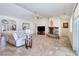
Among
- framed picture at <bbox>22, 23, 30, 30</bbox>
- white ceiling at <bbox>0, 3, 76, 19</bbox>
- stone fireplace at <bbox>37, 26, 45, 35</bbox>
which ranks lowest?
stone fireplace at <bbox>37, 26, 45, 35</bbox>

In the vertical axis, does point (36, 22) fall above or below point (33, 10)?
below

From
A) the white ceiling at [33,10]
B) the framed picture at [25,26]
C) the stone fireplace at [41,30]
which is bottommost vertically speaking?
the stone fireplace at [41,30]

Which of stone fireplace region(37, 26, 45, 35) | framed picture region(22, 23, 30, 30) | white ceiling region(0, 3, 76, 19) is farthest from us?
framed picture region(22, 23, 30, 30)

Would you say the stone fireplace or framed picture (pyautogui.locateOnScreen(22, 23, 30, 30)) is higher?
framed picture (pyautogui.locateOnScreen(22, 23, 30, 30))

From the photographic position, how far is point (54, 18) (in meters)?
4.56

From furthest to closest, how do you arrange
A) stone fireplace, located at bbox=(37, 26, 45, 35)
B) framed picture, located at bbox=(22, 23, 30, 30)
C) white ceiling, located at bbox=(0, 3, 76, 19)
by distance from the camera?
framed picture, located at bbox=(22, 23, 30, 30) < stone fireplace, located at bbox=(37, 26, 45, 35) < white ceiling, located at bbox=(0, 3, 76, 19)

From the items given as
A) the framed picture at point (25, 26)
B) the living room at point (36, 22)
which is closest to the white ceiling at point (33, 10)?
the living room at point (36, 22)

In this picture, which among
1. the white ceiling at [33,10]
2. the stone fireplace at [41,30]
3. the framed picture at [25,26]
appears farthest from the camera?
the framed picture at [25,26]

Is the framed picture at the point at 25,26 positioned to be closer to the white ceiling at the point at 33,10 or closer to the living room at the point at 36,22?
the living room at the point at 36,22

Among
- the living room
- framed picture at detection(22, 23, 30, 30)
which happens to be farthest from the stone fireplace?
framed picture at detection(22, 23, 30, 30)

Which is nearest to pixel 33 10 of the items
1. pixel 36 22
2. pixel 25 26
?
pixel 36 22

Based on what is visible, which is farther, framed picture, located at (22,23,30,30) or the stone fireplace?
framed picture, located at (22,23,30,30)

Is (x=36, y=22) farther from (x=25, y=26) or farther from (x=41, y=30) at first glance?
(x=25, y=26)

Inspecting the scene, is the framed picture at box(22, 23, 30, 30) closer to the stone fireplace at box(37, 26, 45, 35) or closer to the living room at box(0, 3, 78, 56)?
the living room at box(0, 3, 78, 56)
